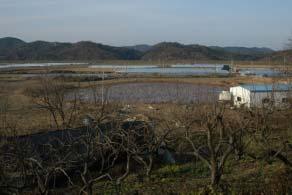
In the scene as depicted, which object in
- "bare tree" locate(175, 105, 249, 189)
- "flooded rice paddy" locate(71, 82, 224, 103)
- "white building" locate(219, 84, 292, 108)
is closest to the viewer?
"bare tree" locate(175, 105, 249, 189)

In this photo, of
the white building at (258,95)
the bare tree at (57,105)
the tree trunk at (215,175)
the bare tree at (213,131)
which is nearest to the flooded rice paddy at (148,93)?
the white building at (258,95)

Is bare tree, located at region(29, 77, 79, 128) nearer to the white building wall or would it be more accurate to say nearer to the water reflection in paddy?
the water reflection in paddy

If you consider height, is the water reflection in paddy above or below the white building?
below

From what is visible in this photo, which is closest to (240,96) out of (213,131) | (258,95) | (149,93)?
(258,95)

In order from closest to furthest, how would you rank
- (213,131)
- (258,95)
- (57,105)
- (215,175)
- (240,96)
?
1. (215,175)
2. (213,131)
3. (57,105)
4. (258,95)
5. (240,96)

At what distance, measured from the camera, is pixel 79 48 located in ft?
492

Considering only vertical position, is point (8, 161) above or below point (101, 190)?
above

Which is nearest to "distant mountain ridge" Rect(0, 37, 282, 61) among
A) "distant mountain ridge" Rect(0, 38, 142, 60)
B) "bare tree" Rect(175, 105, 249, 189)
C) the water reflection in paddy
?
"distant mountain ridge" Rect(0, 38, 142, 60)

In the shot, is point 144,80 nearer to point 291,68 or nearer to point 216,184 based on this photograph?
point 291,68

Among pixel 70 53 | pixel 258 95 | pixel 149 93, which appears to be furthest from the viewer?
pixel 70 53

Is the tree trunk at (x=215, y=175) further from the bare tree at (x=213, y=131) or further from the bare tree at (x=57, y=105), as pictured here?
the bare tree at (x=57, y=105)

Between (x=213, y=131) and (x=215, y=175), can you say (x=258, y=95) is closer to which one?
(x=213, y=131)

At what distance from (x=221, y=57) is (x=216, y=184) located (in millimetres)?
133790

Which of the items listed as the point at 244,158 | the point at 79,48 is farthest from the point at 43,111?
the point at 79,48
